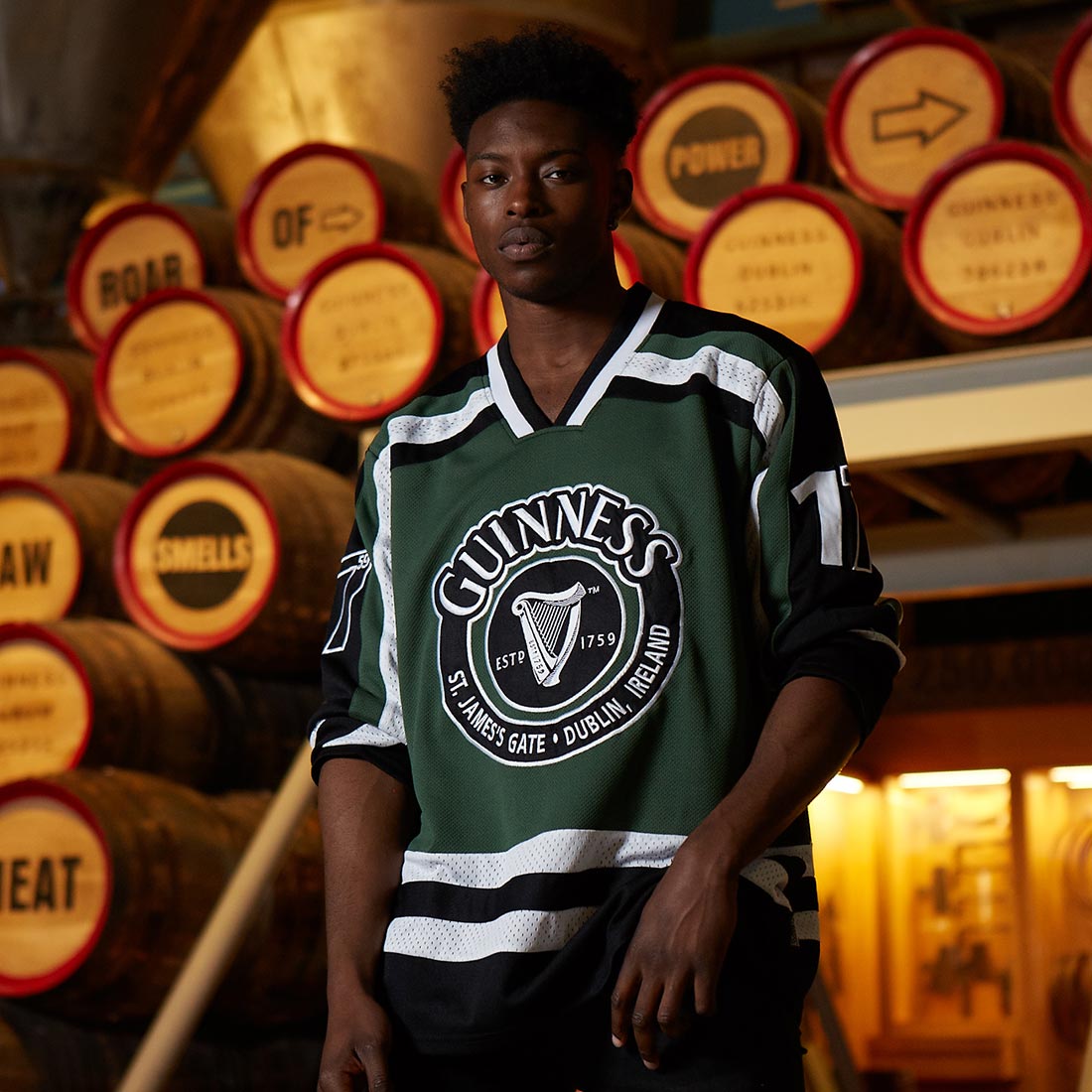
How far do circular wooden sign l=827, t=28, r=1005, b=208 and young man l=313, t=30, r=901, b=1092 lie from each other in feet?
6.62

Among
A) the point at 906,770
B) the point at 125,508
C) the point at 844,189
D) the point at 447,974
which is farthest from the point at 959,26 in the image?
the point at 447,974

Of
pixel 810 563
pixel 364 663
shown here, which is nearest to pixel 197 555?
pixel 364 663

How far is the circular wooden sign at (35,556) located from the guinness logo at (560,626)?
2.64m

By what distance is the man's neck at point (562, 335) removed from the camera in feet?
3.89

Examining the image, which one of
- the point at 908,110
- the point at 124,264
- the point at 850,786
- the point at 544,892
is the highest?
the point at 908,110

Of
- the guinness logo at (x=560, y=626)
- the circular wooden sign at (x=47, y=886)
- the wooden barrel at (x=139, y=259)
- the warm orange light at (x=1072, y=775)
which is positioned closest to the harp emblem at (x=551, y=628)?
the guinness logo at (x=560, y=626)

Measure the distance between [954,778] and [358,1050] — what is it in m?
4.58

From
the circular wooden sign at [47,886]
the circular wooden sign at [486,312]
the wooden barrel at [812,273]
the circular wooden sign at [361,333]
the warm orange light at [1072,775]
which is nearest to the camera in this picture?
the wooden barrel at [812,273]

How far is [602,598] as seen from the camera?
3.55 ft

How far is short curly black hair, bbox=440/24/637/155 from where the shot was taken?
1168mm

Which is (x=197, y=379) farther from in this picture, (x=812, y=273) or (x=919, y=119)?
(x=919, y=119)

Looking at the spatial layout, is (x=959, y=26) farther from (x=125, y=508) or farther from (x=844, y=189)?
(x=125, y=508)

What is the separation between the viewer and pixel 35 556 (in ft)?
12.0

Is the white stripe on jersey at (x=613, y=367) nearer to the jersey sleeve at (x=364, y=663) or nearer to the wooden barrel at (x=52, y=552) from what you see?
the jersey sleeve at (x=364, y=663)
